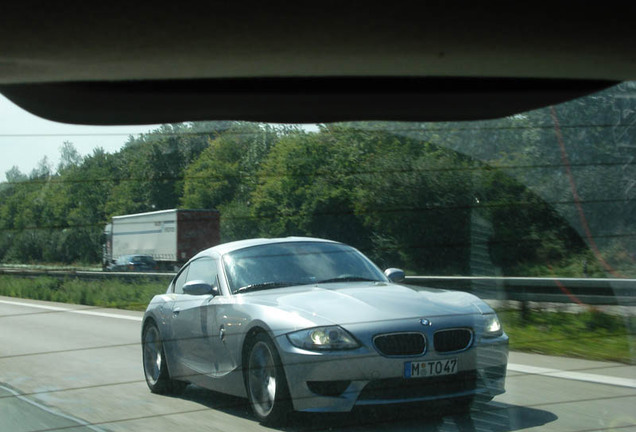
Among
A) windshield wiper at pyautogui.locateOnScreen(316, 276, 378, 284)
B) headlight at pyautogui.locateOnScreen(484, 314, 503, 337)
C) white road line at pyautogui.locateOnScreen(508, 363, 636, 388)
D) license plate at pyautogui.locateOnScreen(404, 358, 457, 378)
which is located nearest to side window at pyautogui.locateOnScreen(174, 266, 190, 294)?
windshield wiper at pyautogui.locateOnScreen(316, 276, 378, 284)

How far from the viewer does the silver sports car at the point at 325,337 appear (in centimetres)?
438

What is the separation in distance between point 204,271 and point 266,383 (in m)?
0.75

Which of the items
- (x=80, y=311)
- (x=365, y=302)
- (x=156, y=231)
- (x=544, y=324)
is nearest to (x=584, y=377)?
(x=544, y=324)

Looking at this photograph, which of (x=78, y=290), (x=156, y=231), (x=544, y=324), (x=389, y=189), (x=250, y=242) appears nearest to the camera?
(x=156, y=231)

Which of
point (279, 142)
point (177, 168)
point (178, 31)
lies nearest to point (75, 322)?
point (177, 168)

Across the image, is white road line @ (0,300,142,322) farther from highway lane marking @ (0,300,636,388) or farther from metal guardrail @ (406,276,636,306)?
metal guardrail @ (406,276,636,306)

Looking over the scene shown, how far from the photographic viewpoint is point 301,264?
15.0 feet

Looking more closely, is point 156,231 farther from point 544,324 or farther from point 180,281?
point 544,324

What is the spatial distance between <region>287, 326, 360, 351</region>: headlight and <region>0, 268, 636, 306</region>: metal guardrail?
447mm

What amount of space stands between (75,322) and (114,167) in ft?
3.67

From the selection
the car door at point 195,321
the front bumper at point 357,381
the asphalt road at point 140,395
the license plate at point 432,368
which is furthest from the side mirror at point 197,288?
the license plate at point 432,368

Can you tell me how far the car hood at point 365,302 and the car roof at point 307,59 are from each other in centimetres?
104

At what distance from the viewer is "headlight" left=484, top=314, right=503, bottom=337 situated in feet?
15.3

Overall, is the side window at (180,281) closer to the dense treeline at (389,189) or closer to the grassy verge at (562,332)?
the dense treeline at (389,189)
